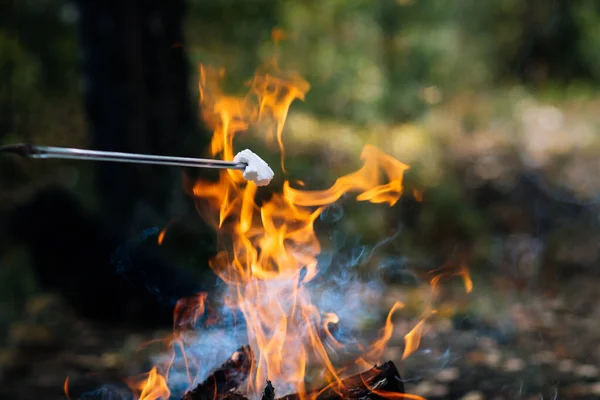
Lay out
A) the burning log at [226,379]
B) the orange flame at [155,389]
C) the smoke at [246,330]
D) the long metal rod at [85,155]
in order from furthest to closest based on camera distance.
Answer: the smoke at [246,330] → the orange flame at [155,389] → the burning log at [226,379] → the long metal rod at [85,155]

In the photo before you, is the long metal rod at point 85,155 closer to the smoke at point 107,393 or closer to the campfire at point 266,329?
the campfire at point 266,329

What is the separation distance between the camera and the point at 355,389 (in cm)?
315

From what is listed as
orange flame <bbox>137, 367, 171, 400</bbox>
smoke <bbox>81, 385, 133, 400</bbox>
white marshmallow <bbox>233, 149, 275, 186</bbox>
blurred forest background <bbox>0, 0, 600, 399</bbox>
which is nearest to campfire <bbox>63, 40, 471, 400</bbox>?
orange flame <bbox>137, 367, 171, 400</bbox>

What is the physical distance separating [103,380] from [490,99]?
28.1 feet

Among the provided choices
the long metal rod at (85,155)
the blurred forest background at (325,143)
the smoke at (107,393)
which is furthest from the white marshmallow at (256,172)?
the blurred forest background at (325,143)

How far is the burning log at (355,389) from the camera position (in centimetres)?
311

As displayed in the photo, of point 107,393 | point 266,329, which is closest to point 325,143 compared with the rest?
point 107,393

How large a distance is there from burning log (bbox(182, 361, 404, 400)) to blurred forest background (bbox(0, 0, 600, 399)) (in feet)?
5.58

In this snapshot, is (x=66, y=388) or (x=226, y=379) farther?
(x=66, y=388)

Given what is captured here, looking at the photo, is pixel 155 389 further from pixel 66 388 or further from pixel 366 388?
pixel 66 388

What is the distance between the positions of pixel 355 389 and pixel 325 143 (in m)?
7.56

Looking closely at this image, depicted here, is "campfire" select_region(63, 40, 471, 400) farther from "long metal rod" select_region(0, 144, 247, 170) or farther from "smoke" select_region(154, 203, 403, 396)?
"long metal rod" select_region(0, 144, 247, 170)

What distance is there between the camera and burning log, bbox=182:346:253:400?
311 centimetres

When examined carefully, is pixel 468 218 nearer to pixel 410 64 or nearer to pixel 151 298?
pixel 410 64
